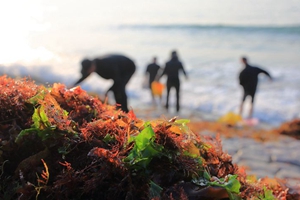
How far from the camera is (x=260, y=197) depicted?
1623 mm

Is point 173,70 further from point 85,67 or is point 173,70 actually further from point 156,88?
point 85,67

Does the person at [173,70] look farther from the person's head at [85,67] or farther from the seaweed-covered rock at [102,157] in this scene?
the seaweed-covered rock at [102,157]

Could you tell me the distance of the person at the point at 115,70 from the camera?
805 cm

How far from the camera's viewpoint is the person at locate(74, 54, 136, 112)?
805 centimetres

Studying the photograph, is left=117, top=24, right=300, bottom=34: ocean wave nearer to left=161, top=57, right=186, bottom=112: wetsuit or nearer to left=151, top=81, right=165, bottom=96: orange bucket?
left=151, top=81, right=165, bottom=96: orange bucket

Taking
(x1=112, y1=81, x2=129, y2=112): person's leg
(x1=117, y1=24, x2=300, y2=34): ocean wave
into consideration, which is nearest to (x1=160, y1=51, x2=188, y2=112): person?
(x1=112, y1=81, x2=129, y2=112): person's leg

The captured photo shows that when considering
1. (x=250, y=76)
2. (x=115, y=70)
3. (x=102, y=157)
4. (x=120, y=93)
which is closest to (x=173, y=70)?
(x=250, y=76)

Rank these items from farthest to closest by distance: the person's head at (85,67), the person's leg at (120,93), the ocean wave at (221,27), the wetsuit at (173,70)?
the ocean wave at (221,27)
the wetsuit at (173,70)
the person's leg at (120,93)
the person's head at (85,67)

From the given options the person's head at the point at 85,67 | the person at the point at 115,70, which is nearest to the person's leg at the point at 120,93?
the person at the point at 115,70

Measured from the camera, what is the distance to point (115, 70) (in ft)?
27.5

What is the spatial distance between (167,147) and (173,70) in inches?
435

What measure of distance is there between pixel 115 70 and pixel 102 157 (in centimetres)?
700

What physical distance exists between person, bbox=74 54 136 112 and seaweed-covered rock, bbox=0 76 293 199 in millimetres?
6258

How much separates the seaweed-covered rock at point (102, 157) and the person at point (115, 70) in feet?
20.5
